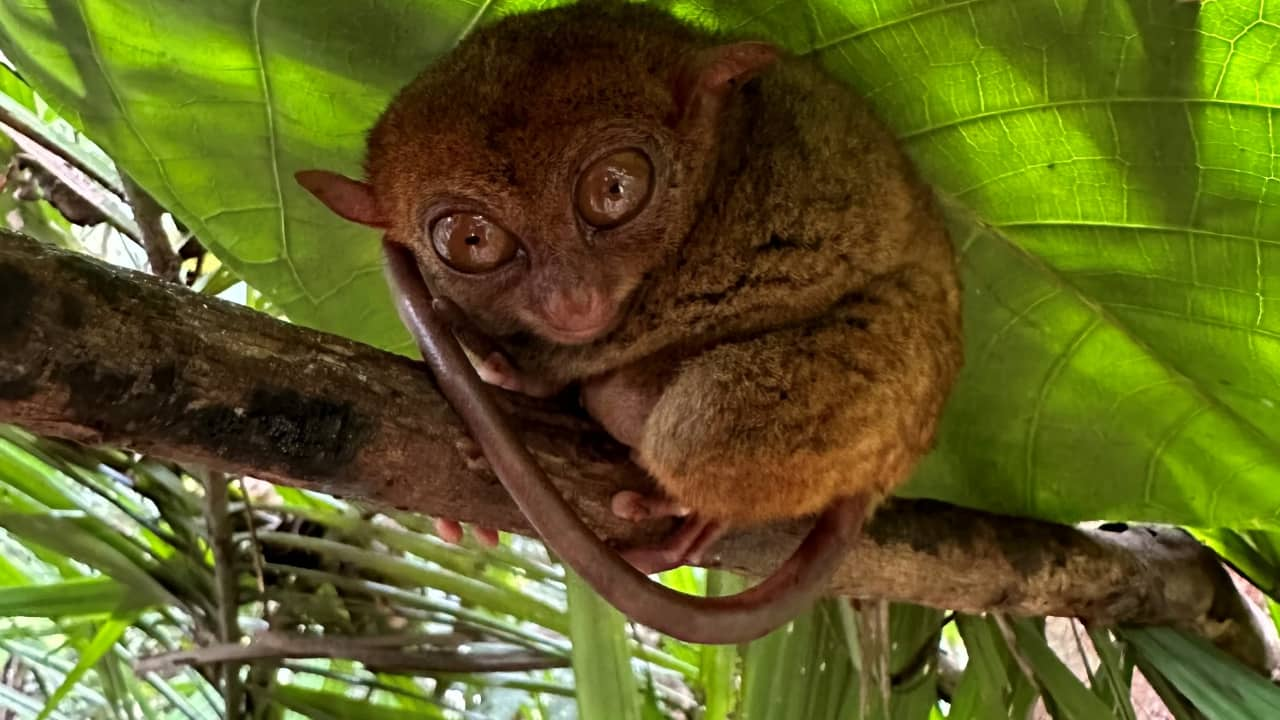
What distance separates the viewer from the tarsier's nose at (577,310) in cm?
138

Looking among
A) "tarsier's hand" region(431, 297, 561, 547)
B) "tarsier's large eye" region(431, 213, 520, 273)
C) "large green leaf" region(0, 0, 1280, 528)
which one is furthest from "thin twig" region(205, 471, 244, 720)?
"tarsier's large eye" region(431, 213, 520, 273)

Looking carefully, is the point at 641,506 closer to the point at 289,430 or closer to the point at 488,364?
the point at 488,364

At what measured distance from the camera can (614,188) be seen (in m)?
1.41

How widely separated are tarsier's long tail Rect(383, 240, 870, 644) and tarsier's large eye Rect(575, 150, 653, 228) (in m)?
0.25

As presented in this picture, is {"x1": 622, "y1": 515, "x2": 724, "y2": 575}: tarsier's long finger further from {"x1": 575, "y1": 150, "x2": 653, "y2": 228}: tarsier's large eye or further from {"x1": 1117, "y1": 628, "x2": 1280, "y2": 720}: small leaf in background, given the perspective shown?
{"x1": 1117, "y1": 628, "x2": 1280, "y2": 720}: small leaf in background

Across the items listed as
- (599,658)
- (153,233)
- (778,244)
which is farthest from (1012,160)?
(153,233)

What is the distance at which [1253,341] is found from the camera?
5.85 ft

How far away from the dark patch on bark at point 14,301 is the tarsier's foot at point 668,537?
28.6 inches

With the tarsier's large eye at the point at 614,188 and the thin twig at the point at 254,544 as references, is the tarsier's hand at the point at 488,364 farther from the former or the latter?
the thin twig at the point at 254,544

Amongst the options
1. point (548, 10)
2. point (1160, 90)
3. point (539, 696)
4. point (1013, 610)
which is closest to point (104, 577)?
point (539, 696)

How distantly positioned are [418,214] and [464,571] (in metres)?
1.45

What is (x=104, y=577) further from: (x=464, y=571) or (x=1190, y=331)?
(x=1190, y=331)

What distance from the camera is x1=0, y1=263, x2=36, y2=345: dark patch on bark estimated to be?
0.92 m

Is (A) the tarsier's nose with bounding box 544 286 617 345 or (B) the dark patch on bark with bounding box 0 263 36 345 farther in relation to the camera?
(A) the tarsier's nose with bounding box 544 286 617 345
